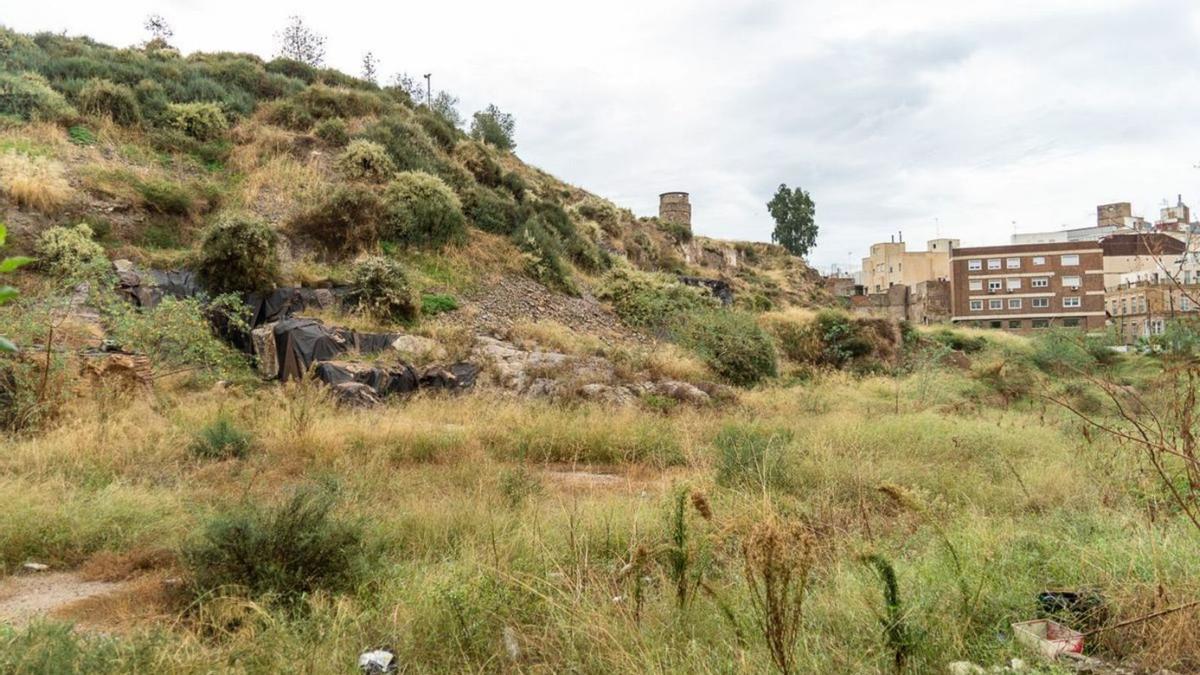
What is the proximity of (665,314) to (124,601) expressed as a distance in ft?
54.2

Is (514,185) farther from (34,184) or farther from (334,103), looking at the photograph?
(34,184)

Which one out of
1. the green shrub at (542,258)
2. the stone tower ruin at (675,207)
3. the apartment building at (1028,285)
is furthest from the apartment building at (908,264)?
the green shrub at (542,258)

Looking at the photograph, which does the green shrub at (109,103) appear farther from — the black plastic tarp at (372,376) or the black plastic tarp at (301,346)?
the black plastic tarp at (372,376)

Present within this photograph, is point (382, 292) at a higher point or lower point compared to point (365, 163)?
lower

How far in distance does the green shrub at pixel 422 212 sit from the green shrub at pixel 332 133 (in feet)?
9.94

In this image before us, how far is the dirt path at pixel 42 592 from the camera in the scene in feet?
11.0

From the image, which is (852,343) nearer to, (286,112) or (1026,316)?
(286,112)

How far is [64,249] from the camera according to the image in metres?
12.2

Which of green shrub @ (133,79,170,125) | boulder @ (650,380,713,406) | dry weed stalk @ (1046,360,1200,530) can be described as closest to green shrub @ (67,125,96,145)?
green shrub @ (133,79,170,125)

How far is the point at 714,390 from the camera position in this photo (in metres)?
12.8

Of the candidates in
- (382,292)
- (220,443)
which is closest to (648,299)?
(382,292)

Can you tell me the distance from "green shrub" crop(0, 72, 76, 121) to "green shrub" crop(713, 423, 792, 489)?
17824 millimetres

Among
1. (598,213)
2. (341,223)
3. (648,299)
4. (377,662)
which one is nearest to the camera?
(377,662)

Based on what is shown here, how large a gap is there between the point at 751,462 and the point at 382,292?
9541 mm
